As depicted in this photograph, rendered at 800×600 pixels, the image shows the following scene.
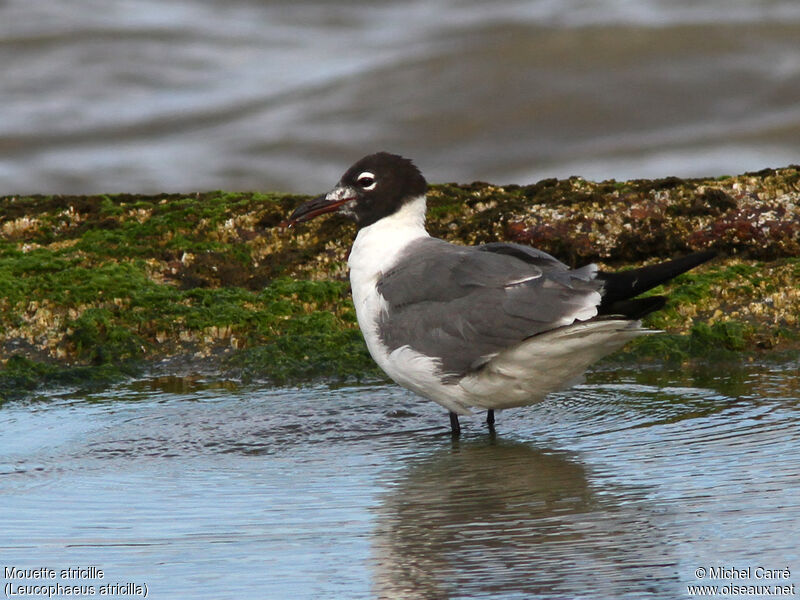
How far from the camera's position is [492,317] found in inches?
220

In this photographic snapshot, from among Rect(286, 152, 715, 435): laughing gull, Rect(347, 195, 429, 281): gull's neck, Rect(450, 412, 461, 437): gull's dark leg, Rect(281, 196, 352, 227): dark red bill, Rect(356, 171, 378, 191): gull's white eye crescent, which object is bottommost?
Rect(450, 412, 461, 437): gull's dark leg

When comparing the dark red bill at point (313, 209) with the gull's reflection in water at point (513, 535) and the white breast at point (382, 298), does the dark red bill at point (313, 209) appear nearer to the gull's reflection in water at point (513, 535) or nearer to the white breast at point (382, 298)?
the white breast at point (382, 298)

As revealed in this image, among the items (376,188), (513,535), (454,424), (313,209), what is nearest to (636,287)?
(454,424)

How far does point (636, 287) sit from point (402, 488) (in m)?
1.37

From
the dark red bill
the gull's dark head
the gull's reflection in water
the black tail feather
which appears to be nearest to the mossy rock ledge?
the dark red bill

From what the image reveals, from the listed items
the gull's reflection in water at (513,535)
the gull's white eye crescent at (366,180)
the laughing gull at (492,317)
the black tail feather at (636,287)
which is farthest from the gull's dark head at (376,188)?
the gull's reflection in water at (513,535)

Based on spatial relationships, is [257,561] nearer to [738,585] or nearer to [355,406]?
[738,585]

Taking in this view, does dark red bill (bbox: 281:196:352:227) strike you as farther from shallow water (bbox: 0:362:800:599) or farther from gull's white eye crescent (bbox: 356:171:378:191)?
shallow water (bbox: 0:362:800:599)

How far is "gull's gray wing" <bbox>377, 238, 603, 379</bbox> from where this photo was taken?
5.42m

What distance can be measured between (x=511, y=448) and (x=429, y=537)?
4.48 ft

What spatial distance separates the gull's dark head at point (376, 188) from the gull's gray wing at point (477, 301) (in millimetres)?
644

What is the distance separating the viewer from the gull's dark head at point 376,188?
659 cm

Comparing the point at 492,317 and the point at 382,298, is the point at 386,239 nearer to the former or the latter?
the point at 382,298

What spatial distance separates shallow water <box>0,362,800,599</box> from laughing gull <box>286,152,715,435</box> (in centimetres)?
30
